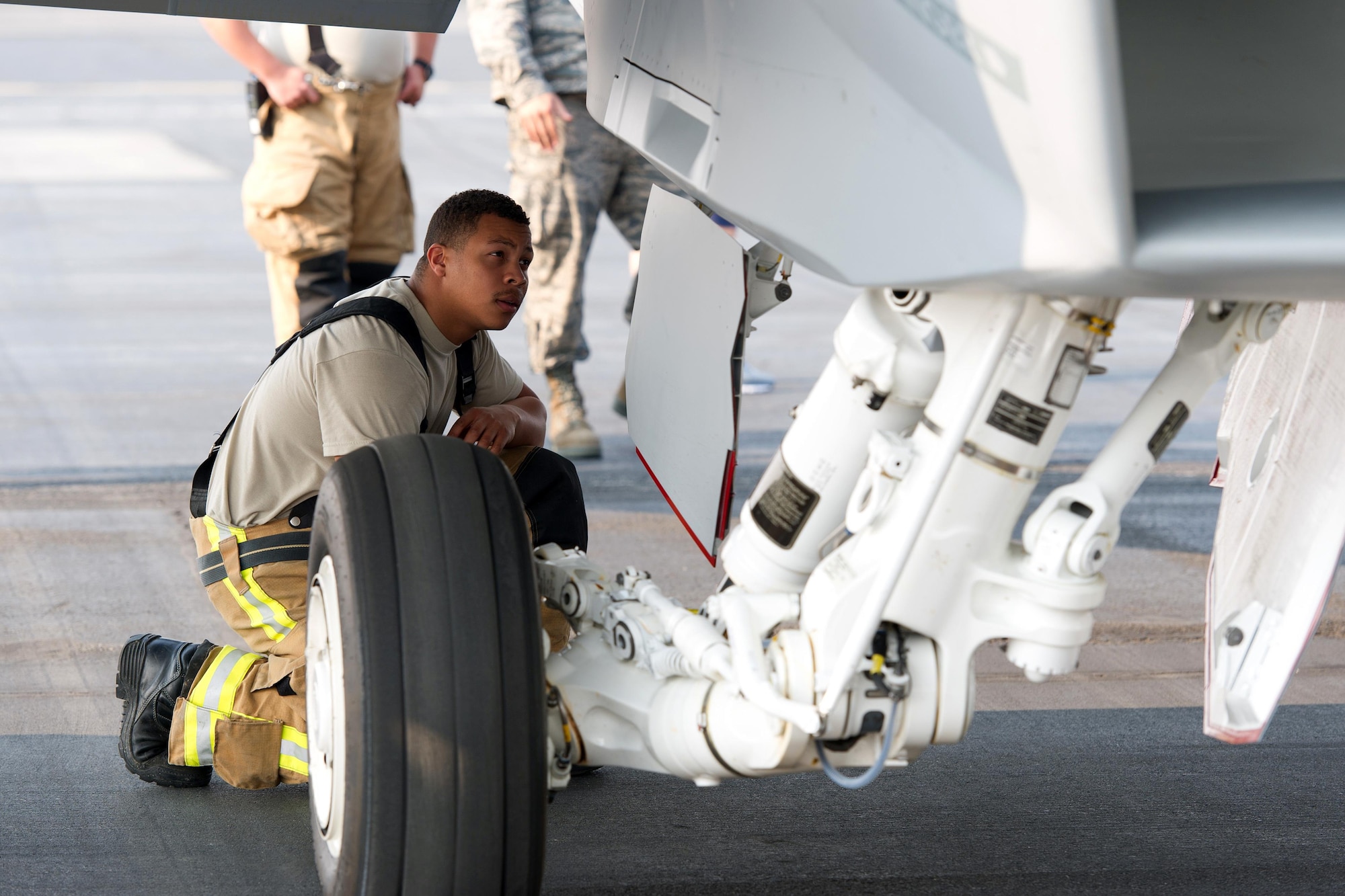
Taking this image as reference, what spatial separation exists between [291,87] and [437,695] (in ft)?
10.6

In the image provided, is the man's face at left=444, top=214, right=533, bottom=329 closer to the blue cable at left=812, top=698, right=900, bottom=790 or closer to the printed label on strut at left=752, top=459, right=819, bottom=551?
the printed label on strut at left=752, top=459, right=819, bottom=551

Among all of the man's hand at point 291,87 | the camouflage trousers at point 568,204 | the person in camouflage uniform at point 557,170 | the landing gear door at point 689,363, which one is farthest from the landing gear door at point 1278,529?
the man's hand at point 291,87

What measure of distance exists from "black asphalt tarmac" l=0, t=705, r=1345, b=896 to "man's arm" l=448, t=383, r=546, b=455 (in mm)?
610

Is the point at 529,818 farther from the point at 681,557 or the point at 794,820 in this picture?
the point at 681,557

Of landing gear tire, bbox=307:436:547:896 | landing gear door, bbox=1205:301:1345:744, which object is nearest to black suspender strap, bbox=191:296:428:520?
landing gear tire, bbox=307:436:547:896

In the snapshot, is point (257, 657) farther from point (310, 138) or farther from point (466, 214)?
point (310, 138)

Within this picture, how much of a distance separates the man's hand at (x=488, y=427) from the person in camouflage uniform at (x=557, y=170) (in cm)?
209

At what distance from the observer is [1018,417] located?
1.58m

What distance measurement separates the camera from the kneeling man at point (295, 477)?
233 centimetres

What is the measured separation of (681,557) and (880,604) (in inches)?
89.6

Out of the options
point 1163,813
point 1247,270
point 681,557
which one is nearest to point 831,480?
point 1247,270

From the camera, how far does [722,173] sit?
1.77 metres

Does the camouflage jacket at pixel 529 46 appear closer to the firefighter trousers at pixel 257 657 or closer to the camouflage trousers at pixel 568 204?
the camouflage trousers at pixel 568 204

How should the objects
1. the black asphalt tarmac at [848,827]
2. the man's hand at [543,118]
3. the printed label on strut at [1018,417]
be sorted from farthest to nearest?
1. the man's hand at [543,118]
2. the black asphalt tarmac at [848,827]
3. the printed label on strut at [1018,417]
